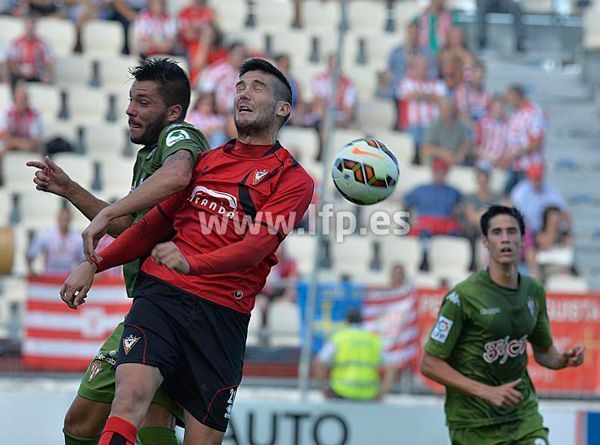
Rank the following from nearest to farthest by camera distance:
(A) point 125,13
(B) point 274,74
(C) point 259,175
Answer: (C) point 259,175
(B) point 274,74
(A) point 125,13

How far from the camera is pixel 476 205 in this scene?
14.7 m

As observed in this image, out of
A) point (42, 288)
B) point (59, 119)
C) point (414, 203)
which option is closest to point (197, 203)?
point (42, 288)

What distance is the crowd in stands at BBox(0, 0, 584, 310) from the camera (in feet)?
47.1

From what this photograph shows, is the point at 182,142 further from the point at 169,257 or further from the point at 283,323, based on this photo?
the point at 283,323

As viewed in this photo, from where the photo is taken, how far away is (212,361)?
579 cm

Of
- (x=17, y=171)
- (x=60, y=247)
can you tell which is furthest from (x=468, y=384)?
(x=17, y=171)

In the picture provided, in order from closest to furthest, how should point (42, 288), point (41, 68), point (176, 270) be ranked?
point (176, 270) → point (42, 288) → point (41, 68)

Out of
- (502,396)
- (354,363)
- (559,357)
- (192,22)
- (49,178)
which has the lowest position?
(354,363)

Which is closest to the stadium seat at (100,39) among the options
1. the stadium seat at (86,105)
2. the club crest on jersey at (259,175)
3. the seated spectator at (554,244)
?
the stadium seat at (86,105)

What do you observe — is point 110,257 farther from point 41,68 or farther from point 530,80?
point 530,80

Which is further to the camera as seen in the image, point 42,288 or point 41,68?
point 41,68

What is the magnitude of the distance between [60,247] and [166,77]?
6.73 m

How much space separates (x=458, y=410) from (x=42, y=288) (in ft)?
17.0

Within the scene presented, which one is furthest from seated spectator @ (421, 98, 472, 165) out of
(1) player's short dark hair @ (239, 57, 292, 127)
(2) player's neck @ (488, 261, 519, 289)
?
(1) player's short dark hair @ (239, 57, 292, 127)
